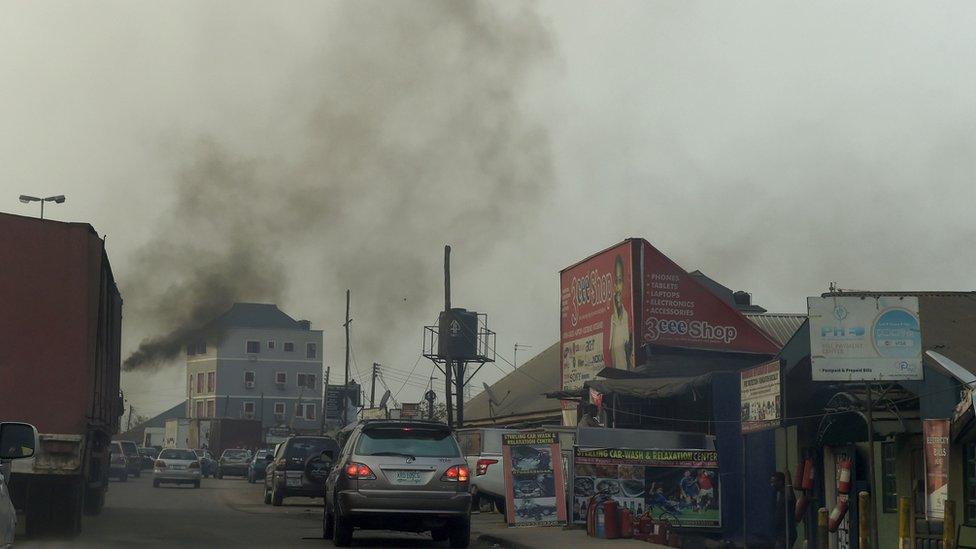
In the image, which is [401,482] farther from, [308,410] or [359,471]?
[308,410]

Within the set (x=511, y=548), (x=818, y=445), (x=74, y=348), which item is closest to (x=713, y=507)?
(x=818, y=445)

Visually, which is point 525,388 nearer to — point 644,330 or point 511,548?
point 644,330

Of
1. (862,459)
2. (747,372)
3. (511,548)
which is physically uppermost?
(747,372)

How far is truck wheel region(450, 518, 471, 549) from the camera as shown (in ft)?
56.8

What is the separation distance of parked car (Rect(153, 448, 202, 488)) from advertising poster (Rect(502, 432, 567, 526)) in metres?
25.5

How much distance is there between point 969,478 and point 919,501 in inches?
75.9

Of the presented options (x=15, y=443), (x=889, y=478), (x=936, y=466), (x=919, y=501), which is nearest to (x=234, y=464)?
(x=889, y=478)

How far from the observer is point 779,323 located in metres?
47.8

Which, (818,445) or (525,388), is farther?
(525,388)

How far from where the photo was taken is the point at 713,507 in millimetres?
21719

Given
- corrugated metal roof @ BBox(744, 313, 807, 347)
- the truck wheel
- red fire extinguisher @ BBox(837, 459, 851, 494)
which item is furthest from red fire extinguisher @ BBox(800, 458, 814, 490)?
corrugated metal roof @ BBox(744, 313, 807, 347)

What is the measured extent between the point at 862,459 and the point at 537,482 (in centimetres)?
563

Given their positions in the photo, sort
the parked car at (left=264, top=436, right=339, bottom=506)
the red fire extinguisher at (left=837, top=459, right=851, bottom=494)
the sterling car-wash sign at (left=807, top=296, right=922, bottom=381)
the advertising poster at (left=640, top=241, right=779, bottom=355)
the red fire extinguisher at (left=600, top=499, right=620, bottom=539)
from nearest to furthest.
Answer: the sterling car-wash sign at (left=807, top=296, right=922, bottom=381), the red fire extinguisher at (left=837, top=459, right=851, bottom=494), the red fire extinguisher at (left=600, top=499, right=620, bottom=539), the parked car at (left=264, top=436, right=339, bottom=506), the advertising poster at (left=640, top=241, right=779, bottom=355)

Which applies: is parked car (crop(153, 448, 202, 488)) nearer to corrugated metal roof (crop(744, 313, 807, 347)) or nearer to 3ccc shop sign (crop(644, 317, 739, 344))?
3ccc shop sign (crop(644, 317, 739, 344))
